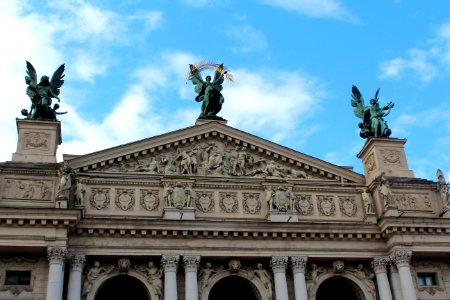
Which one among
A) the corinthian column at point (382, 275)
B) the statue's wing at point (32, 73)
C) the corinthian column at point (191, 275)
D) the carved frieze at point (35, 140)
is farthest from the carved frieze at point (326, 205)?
the statue's wing at point (32, 73)

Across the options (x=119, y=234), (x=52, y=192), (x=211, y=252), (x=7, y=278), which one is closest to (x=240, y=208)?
(x=211, y=252)

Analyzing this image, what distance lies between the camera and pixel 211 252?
94.0 ft

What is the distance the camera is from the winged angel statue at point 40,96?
31031mm

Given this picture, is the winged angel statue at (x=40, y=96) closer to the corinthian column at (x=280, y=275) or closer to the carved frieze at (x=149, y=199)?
the carved frieze at (x=149, y=199)

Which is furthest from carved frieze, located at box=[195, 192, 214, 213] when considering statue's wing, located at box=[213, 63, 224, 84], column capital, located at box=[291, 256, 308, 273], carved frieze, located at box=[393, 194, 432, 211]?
carved frieze, located at box=[393, 194, 432, 211]

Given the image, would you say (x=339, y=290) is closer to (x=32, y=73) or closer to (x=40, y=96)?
(x=40, y=96)

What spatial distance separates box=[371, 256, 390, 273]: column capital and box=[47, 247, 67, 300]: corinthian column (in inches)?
569

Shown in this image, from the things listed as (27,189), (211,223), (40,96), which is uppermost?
(40,96)

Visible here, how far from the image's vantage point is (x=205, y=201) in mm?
30219

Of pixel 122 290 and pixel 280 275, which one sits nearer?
pixel 280 275

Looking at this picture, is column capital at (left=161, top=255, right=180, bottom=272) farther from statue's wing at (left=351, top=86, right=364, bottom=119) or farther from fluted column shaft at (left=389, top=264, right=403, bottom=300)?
statue's wing at (left=351, top=86, right=364, bottom=119)

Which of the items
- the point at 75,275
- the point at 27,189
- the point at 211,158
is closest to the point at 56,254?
the point at 75,275

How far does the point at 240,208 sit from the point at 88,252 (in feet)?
24.8

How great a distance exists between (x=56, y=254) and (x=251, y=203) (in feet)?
31.7
